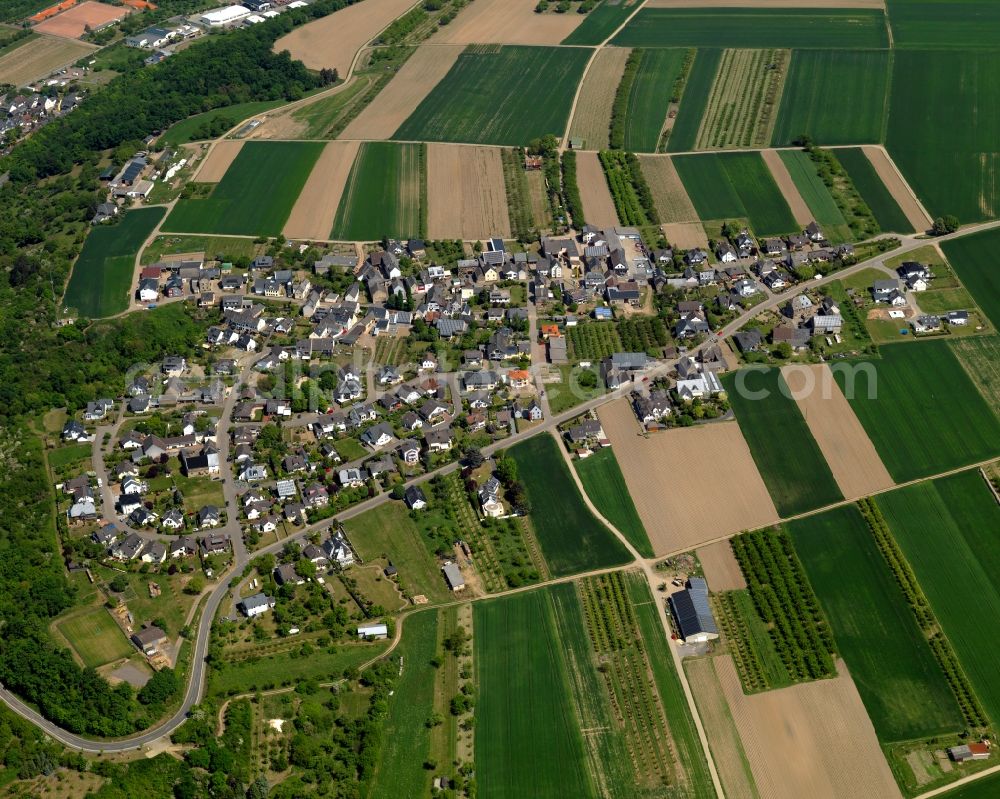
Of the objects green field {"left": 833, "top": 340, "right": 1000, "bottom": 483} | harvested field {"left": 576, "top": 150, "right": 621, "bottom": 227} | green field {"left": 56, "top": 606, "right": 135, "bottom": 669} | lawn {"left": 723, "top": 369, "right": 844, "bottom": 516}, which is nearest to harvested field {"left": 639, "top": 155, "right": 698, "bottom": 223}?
harvested field {"left": 576, "top": 150, "right": 621, "bottom": 227}

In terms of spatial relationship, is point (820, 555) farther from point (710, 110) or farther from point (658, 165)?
point (710, 110)

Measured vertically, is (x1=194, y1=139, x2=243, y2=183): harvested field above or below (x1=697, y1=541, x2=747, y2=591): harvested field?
above

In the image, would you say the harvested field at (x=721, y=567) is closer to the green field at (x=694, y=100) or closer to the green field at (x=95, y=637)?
the green field at (x=95, y=637)

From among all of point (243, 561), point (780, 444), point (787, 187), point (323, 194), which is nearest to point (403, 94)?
point (323, 194)

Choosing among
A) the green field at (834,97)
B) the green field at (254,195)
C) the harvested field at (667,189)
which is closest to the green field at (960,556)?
the harvested field at (667,189)

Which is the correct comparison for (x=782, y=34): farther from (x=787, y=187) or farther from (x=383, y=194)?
(x=383, y=194)

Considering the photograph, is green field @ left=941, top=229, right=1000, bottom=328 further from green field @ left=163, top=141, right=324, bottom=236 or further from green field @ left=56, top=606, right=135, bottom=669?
green field @ left=56, top=606, right=135, bottom=669
